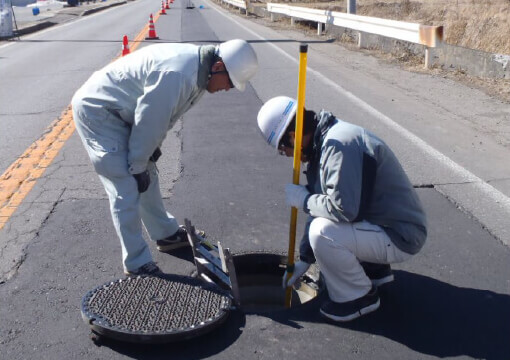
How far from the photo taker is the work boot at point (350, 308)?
3.60 metres

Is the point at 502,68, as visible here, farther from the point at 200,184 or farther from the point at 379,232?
the point at 379,232

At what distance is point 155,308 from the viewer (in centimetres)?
371

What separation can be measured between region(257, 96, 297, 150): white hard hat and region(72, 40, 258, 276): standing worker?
0.31 metres

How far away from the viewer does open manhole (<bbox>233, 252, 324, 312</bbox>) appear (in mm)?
4426

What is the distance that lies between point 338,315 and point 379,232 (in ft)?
1.81

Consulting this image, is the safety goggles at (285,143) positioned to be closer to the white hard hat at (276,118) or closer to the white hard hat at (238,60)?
the white hard hat at (276,118)

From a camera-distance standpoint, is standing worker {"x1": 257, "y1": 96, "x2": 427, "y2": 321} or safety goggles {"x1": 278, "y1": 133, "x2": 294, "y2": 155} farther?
safety goggles {"x1": 278, "y1": 133, "x2": 294, "y2": 155}

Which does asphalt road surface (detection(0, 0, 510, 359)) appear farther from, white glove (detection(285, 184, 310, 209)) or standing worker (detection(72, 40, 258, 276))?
white glove (detection(285, 184, 310, 209))

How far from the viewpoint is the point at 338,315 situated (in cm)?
360

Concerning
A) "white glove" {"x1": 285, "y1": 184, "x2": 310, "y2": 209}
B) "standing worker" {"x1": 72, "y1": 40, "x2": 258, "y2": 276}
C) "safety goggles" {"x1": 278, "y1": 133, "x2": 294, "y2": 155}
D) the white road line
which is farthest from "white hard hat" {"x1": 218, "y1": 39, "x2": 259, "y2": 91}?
the white road line

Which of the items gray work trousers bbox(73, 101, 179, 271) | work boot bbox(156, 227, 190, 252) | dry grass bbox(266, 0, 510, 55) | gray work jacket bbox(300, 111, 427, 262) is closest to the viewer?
gray work jacket bbox(300, 111, 427, 262)

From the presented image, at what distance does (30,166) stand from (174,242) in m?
2.74

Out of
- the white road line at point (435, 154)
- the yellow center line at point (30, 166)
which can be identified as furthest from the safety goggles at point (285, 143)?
the yellow center line at point (30, 166)

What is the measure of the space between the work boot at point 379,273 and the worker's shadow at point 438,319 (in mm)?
80
